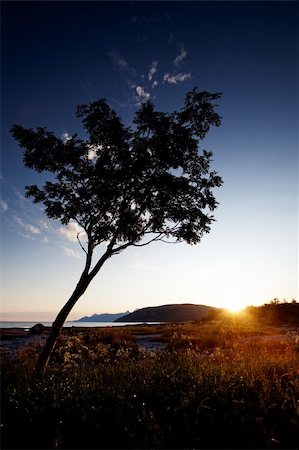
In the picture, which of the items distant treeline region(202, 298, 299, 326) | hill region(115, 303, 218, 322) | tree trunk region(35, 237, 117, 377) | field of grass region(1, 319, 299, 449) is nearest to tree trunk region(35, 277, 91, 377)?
tree trunk region(35, 237, 117, 377)

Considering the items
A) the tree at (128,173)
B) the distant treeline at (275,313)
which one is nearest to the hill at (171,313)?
the distant treeline at (275,313)

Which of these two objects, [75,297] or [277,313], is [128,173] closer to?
[75,297]

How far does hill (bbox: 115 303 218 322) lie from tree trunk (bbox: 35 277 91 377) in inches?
4418

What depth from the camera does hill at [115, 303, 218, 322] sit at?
123506mm

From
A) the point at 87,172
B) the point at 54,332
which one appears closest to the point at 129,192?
the point at 87,172

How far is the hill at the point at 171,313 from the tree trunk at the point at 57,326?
112210 mm

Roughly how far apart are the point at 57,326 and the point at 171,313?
12699 centimetres

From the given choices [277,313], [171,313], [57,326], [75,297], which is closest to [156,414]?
[57,326]

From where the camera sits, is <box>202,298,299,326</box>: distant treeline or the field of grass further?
<box>202,298,299,326</box>: distant treeline

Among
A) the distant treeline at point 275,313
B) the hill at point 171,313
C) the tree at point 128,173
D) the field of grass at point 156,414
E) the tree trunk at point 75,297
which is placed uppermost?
the tree at point 128,173

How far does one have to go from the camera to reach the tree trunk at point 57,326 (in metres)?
9.22

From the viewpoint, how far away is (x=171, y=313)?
13162cm

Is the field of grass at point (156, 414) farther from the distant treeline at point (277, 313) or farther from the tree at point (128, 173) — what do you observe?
the distant treeline at point (277, 313)

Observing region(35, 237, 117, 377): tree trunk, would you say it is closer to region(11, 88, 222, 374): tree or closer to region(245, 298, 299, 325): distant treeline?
region(11, 88, 222, 374): tree
